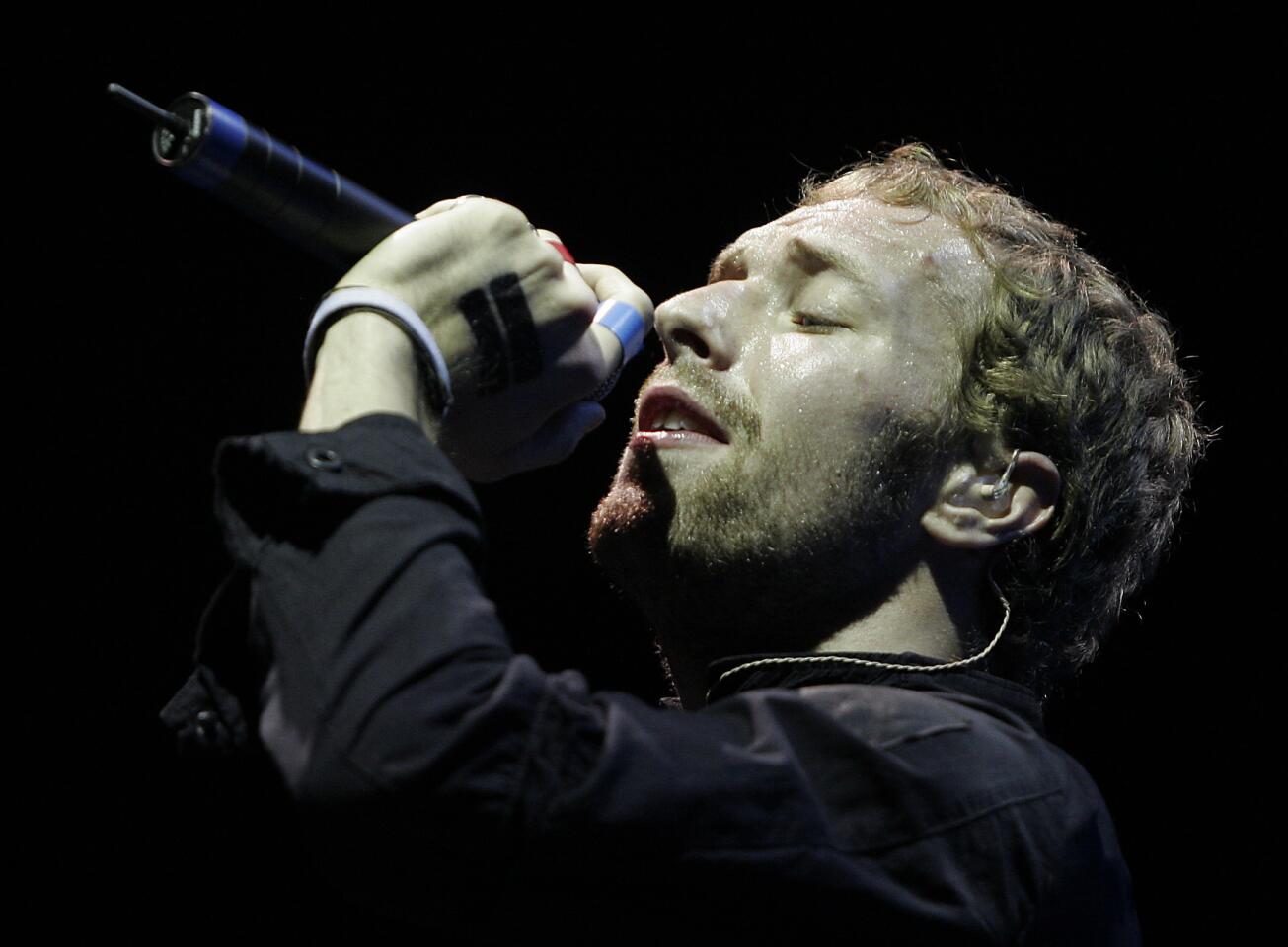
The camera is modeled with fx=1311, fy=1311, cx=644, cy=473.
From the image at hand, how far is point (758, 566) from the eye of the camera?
145 centimetres

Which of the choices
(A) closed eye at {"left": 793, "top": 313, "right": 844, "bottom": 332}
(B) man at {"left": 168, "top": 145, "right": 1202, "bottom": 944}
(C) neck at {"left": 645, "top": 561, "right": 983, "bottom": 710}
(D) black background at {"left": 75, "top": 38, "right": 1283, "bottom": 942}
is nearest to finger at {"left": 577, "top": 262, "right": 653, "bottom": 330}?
(B) man at {"left": 168, "top": 145, "right": 1202, "bottom": 944}

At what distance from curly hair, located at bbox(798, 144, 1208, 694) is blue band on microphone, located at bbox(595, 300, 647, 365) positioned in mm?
418

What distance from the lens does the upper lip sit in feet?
4.93

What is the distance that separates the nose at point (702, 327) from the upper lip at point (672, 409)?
5cm

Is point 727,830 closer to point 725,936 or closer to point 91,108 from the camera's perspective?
point 725,936

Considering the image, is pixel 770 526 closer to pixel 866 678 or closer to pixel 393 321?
pixel 866 678

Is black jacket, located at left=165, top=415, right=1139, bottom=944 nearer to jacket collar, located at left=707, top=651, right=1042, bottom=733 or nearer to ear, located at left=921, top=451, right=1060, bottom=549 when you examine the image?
jacket collar, located at left=707, top=651, right=1042, bottom=733

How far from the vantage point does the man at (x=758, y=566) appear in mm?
924

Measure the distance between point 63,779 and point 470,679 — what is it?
157 centimetres

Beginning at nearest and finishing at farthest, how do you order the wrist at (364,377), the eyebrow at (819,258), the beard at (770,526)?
the wrist at (364,377), the beard at (770,526), the eyebrow at (819,258)

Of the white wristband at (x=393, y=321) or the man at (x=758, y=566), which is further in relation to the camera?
the white wristband at (x=393, y=321)

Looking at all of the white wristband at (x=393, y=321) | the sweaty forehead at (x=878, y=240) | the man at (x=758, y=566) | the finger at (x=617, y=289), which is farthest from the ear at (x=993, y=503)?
the white wristband at (x=393, y=321)

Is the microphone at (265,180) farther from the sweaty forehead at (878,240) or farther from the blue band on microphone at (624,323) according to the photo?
the sweaty forehead at (878,240)

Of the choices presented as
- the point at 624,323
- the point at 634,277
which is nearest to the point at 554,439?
the point at 624,323
